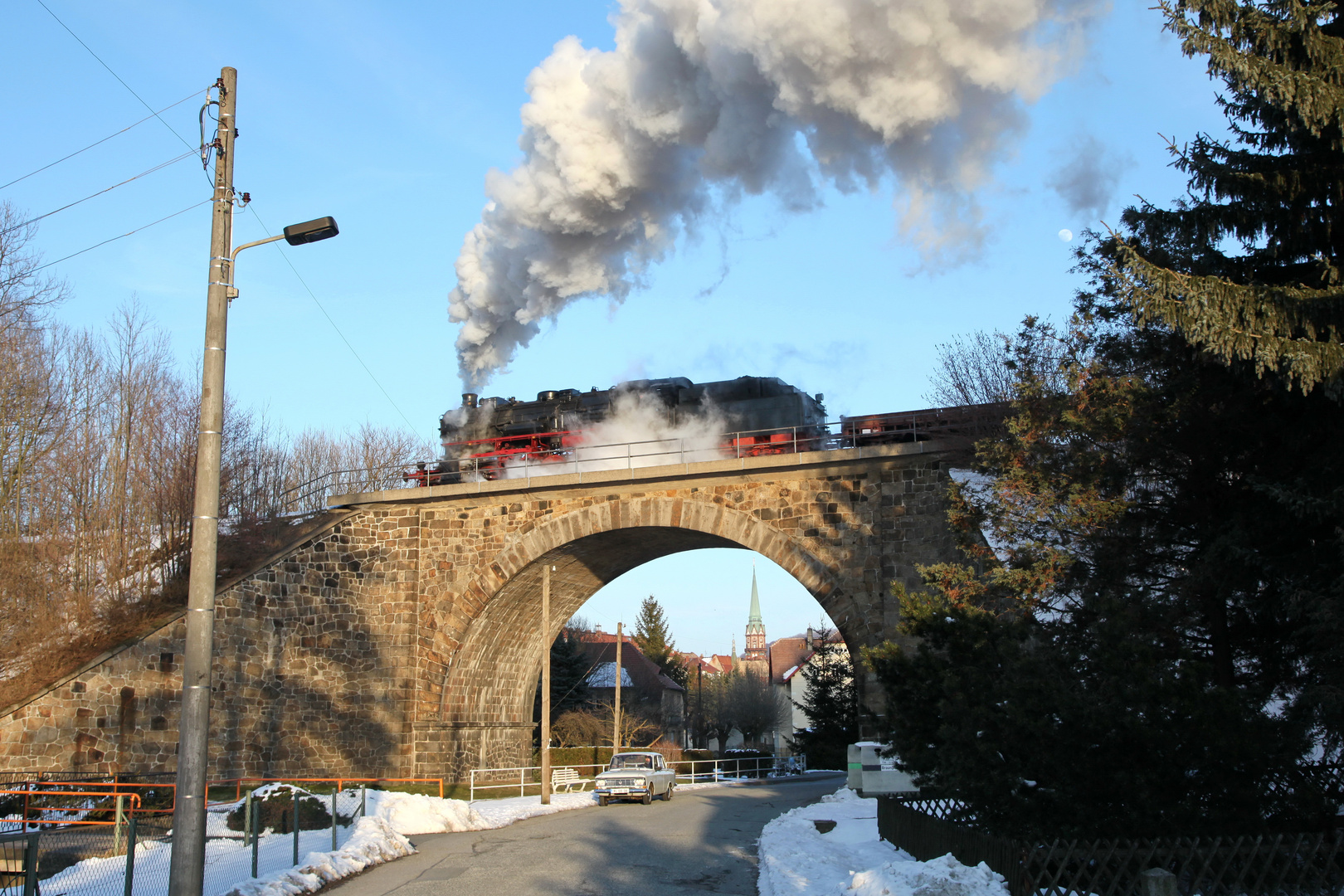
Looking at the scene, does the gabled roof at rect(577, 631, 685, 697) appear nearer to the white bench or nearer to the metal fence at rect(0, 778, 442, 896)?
the white bench

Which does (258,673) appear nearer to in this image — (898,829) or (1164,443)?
(898,829)

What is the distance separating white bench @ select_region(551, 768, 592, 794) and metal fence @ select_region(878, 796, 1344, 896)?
20136 millimetres

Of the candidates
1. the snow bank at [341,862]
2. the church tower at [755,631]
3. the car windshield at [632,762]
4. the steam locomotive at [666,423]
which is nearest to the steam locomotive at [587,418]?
the steam locomotive at [666,423]

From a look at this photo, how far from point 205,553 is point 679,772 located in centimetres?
3153

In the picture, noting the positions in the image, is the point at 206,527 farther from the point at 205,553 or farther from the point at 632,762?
the point at 632,762

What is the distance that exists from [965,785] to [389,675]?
63.0ft

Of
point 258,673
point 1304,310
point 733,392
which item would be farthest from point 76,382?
point 1304,310

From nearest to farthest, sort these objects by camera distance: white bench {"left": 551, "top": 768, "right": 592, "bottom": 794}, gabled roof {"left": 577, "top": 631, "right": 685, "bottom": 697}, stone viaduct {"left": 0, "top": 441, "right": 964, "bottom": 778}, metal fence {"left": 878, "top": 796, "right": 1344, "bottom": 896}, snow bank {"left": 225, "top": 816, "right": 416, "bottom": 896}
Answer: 1. metal fence {"left": 878, "top": 796, "right": 1344, "bottom": 896}
2. snow bank {"left": 225, "top": 816, "right": 416, "bottom": 896}
3. stone viaduct {"left": 0, "top": 441, "right": 964, "bottom": 778}
4. white bench {"left": 551, "top": 768, "right": 592, "bottom": 794}
5. gabled roof {"left": 577, "top": 631, "right": 685, "bottom": 697}

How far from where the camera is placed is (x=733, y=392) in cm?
2755

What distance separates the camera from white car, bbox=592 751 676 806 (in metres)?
22.9

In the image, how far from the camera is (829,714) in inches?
1676

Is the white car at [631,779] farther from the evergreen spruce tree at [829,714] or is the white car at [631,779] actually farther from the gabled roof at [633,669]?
the gabled roof at [633,669]

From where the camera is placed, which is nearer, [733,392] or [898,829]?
[898,829]

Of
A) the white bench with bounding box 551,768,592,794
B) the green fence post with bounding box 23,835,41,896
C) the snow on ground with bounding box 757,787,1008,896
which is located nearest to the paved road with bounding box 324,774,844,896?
the snow on ground with bounding box 757,787,1008,896
